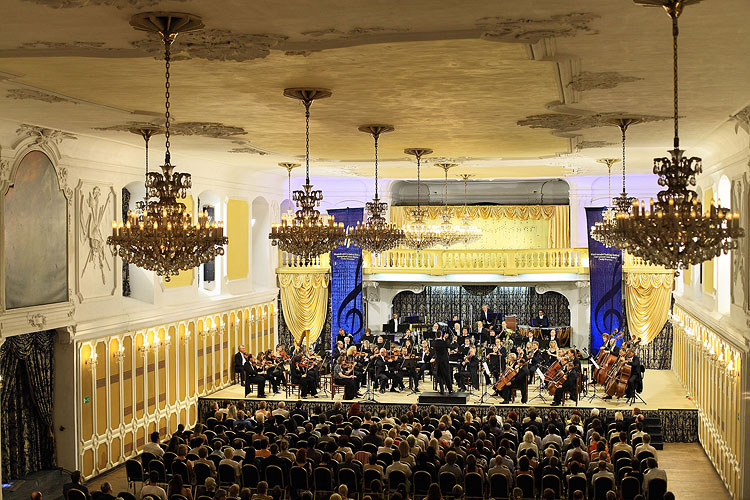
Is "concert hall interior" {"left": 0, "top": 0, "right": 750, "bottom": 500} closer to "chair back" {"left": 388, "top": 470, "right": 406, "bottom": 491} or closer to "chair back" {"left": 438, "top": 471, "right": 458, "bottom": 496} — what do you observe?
"chair back" {"left": 388, "top": 470, "right": 406, "bottom": 491}

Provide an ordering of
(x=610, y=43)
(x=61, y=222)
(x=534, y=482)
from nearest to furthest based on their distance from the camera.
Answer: (x=610, y=43) → (x=534, y=482) → (x=61, y=222)

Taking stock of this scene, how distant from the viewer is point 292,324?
2661cm

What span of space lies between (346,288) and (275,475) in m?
13.9

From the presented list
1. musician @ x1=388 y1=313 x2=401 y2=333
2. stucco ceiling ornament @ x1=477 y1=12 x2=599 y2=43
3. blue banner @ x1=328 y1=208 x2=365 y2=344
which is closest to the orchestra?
musician @ x1=388 y1=313 x2=401 y2=333

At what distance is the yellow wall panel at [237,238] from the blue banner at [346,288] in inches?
141

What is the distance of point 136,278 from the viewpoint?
1850 cm

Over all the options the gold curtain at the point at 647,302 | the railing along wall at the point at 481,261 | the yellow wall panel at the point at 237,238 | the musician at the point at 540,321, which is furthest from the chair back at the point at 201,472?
the gold curtain at the point at 647,302

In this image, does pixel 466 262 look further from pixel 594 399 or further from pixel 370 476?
pixel 370 476

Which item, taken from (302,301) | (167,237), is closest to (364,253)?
(302,301)

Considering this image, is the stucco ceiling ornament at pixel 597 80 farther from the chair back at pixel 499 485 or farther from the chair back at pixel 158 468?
the chair back at pixel 158 468

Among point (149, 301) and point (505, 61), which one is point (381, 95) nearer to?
point (505, 61)

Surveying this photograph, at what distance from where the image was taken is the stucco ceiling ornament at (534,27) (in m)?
6.91

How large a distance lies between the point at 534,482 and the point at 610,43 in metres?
7.25

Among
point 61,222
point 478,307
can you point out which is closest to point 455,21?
point 61,222
